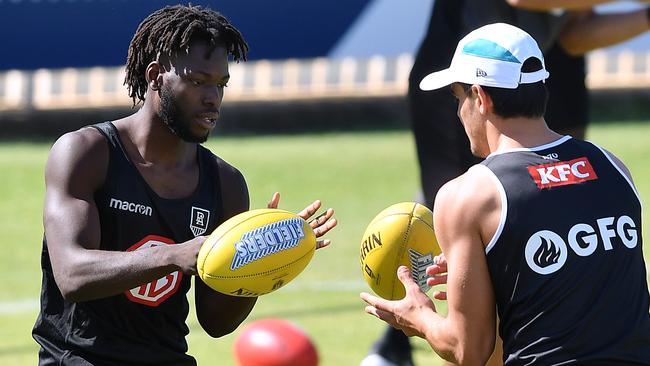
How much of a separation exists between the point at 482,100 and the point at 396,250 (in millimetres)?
1094

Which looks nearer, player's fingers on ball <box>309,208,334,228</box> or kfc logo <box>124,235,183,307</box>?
kfc logo <box>124,235,183,307</box>

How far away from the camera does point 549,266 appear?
424 cm

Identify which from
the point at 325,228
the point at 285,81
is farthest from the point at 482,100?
the point at 285,81

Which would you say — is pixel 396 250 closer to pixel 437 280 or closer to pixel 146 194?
pixel 437 280

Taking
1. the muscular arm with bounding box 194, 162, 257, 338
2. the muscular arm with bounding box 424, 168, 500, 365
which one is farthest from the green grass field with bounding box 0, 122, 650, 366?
the muscular arm with bounding box 424, 168, 500, 365

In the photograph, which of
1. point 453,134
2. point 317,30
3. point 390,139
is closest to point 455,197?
point 453,134

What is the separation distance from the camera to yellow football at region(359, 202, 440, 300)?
535 centimetres

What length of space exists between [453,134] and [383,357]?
139cm

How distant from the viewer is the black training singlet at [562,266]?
4.24 m

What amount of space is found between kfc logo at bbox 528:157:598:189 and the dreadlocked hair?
1342 millimetres

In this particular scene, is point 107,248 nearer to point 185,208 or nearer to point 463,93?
point 185,208

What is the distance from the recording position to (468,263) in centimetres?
427

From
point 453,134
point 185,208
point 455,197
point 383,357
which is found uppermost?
point 455,197

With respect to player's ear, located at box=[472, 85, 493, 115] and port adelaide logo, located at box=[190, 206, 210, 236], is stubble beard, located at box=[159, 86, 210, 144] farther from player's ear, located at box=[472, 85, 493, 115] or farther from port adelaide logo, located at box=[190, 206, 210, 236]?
player's ear, located at box=[472, 85, 493, 115]
